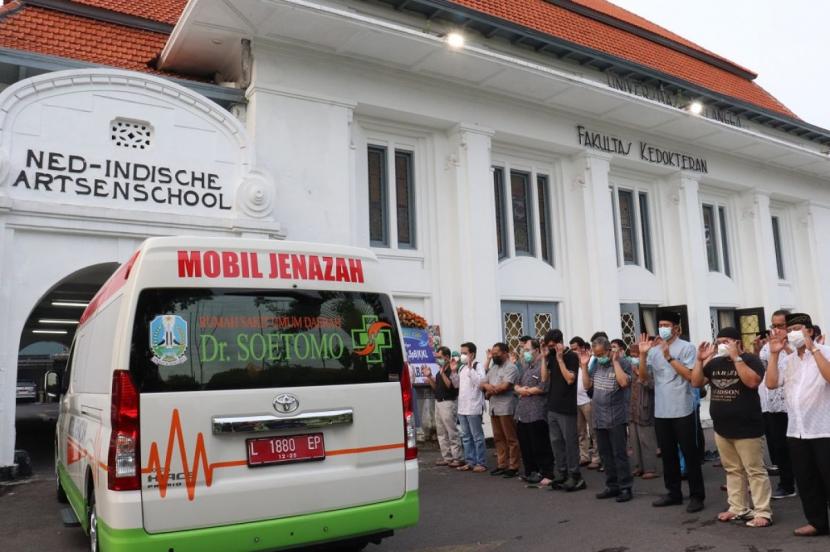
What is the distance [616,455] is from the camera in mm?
7246

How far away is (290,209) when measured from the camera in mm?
11531

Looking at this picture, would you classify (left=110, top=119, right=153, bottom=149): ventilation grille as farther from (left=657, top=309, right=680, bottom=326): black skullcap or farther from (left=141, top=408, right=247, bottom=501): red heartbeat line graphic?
(left=657, top=309, right=680, bottom=326): black skullcap

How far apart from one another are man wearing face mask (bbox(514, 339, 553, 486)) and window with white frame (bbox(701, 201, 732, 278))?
1281cm

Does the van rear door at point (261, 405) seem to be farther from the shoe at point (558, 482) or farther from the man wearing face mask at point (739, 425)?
the shoe at point (558, 482)

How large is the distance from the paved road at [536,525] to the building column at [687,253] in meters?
9.41

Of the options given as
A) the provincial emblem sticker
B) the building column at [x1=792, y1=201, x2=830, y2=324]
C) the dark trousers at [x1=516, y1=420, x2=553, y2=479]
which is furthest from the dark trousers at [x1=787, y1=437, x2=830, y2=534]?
the building column at [x1=792, y1=201, x2=830, y2=324]

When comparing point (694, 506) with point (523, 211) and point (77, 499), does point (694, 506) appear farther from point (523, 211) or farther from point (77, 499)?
point (523, 211)

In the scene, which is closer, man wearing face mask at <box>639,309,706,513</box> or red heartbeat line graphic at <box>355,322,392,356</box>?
red heartbeat line graphic at <box>355,322,392,356</box>

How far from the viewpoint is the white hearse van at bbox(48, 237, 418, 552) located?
386 cm

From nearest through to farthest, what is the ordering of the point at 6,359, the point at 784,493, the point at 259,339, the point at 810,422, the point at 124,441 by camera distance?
the point at 124,441 < the point at 259,339 < the point at 810,422 < the point at 784,493 < the point at 6,359

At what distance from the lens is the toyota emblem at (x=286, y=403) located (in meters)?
4.20

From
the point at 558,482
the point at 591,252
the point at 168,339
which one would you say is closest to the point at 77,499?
the point at 168,339

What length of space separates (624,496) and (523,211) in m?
9.31

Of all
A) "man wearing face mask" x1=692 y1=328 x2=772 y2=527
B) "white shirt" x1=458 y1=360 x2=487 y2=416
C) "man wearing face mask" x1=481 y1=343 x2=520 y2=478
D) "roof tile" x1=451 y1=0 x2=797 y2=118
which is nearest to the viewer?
"man wearing face mask" x1=692 y1=328 x2=772 y2=527
